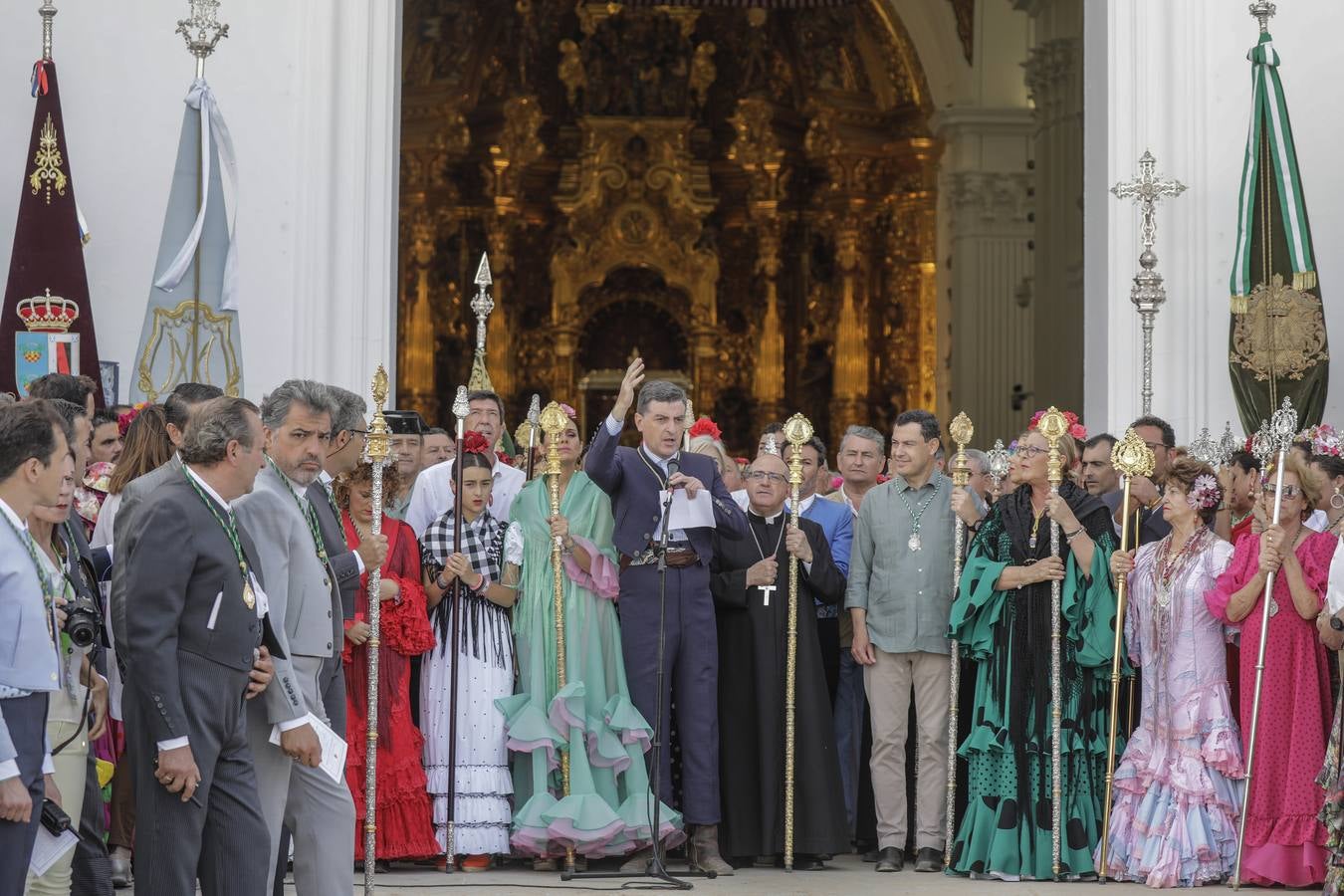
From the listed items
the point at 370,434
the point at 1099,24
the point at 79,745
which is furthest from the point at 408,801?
the point at 1099,24

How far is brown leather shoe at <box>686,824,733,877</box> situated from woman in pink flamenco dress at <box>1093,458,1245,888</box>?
1520 millimetres

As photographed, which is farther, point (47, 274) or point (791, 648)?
point (47, 274)

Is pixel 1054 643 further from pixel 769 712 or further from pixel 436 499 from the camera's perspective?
pixel 436 499

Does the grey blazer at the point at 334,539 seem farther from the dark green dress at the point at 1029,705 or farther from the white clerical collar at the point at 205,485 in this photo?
the dark green dress at the point at 1029,705

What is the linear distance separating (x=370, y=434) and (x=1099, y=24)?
5586 mm

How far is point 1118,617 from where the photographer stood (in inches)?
296

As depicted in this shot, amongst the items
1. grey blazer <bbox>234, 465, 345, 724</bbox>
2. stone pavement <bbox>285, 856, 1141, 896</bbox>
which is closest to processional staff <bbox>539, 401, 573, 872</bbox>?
stone pavement <bbox>285, 856, 1141, 896</bbox>

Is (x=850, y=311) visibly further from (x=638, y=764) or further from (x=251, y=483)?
(x=251, y=483)

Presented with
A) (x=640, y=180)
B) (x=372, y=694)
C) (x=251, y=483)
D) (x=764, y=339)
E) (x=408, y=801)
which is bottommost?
(x=408, y=801)

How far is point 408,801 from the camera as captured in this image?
756 centimetres

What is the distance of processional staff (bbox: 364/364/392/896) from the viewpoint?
6.88 meters

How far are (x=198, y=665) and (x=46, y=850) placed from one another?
63cm

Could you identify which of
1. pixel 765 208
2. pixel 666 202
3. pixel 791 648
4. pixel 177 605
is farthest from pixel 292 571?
pixel 765 208

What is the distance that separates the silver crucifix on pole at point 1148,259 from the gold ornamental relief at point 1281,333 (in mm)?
459
